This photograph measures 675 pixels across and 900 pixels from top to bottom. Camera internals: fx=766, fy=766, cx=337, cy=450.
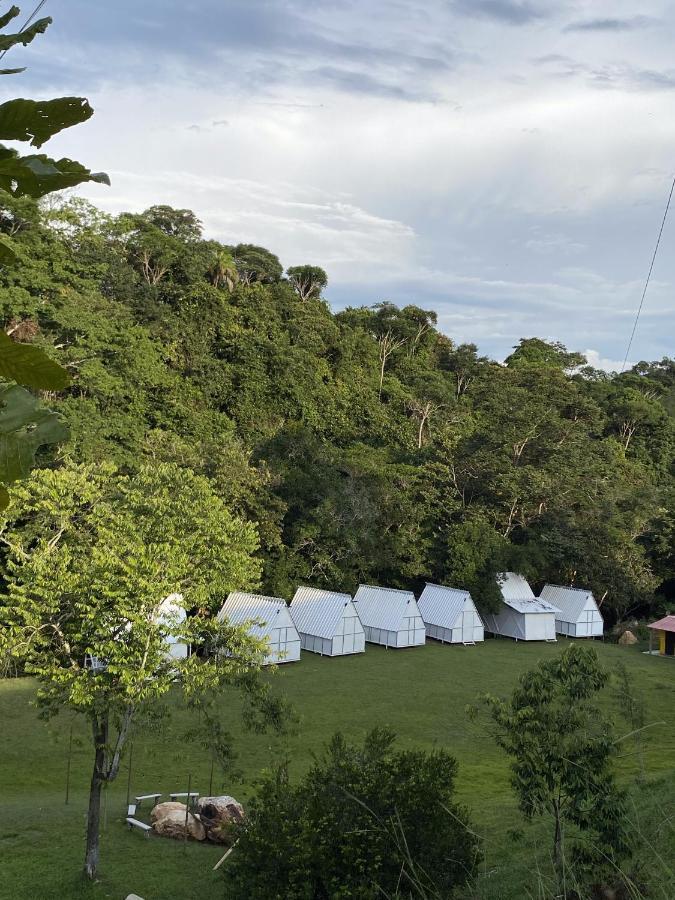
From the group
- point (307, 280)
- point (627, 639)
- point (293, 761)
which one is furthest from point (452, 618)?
point (307, 280)

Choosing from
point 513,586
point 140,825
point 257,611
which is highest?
point 513,586

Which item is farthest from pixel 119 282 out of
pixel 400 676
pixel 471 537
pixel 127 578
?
pixel 127 578

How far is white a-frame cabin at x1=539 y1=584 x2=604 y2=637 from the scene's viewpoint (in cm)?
3191

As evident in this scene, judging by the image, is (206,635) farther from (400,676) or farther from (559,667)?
(400,676)

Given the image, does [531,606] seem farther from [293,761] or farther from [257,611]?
[293,761]

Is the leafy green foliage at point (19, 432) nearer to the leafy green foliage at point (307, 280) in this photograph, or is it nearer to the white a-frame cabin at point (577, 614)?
the white a-frame cabin at point (577, 614)

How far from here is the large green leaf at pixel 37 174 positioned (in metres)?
1.46

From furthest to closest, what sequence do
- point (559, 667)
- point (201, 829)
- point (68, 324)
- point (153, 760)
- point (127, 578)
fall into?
1. point (68, 324)
2. point (153, 760)
3. point (201, 829)
4. point (127, 578)
5. point (559, 667)

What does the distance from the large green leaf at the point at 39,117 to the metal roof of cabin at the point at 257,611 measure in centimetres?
2266

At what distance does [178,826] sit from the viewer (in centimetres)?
1245

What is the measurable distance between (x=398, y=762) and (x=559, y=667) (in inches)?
87.4

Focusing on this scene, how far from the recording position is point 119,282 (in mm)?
36031

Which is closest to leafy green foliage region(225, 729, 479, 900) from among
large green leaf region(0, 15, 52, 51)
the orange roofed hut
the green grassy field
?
the green grassy field

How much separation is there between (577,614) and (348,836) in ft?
85.6
